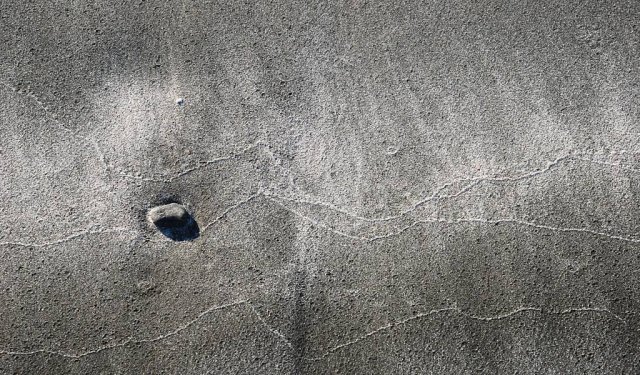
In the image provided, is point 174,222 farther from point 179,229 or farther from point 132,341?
point 132,341

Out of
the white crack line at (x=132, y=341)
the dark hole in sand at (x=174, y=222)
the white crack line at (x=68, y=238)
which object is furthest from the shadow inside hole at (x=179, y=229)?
the white crack line at (x=132, y=341)

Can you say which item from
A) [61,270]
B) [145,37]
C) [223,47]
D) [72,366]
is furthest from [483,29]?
[72,366]

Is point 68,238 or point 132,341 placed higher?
point 68,238

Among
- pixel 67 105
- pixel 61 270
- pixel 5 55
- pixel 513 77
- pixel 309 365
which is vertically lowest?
pixel 309 365

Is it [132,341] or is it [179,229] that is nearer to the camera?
Answer: [132,341]

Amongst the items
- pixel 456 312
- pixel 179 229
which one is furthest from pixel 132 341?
pixel 456 312

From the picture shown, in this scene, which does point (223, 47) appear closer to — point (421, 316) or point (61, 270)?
point (61, 270)

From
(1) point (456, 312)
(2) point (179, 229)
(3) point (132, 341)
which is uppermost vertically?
(2) point (179, 229)
